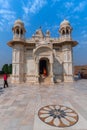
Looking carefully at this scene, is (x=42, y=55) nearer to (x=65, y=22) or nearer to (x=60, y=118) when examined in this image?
(x=65, y=22)

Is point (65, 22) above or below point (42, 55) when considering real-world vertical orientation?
above

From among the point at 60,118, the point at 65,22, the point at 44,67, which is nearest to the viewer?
the point at 60,118

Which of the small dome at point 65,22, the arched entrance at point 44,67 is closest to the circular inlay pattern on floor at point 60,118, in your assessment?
the arched entrance at point 44,67

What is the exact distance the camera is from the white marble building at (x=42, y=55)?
717 inches

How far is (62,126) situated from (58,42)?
55.8 ft

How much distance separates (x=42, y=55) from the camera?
59.7ft

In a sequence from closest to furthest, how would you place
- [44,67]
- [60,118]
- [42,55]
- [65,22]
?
1. [60,118]
2. [42,55]
3. [65,22]
4. [44,67]

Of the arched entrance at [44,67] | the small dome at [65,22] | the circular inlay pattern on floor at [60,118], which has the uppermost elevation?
the small dome at [65,22]

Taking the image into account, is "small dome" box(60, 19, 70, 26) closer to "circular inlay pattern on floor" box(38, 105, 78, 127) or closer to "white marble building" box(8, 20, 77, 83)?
"white marble building" box(8, 20, 77, 83)

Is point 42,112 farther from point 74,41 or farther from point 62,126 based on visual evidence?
point 74,41

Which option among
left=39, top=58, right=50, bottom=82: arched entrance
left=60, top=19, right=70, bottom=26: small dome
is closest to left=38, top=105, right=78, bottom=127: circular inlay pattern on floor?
left=39, top=58, right=50, bottom=82: arched entrance

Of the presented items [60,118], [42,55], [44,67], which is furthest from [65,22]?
[60,118]

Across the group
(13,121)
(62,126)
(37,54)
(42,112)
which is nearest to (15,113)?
(13,121)

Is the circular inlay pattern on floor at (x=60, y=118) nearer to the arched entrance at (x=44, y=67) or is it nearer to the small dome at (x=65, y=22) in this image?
the arched entrance at (x=44, y=67)
